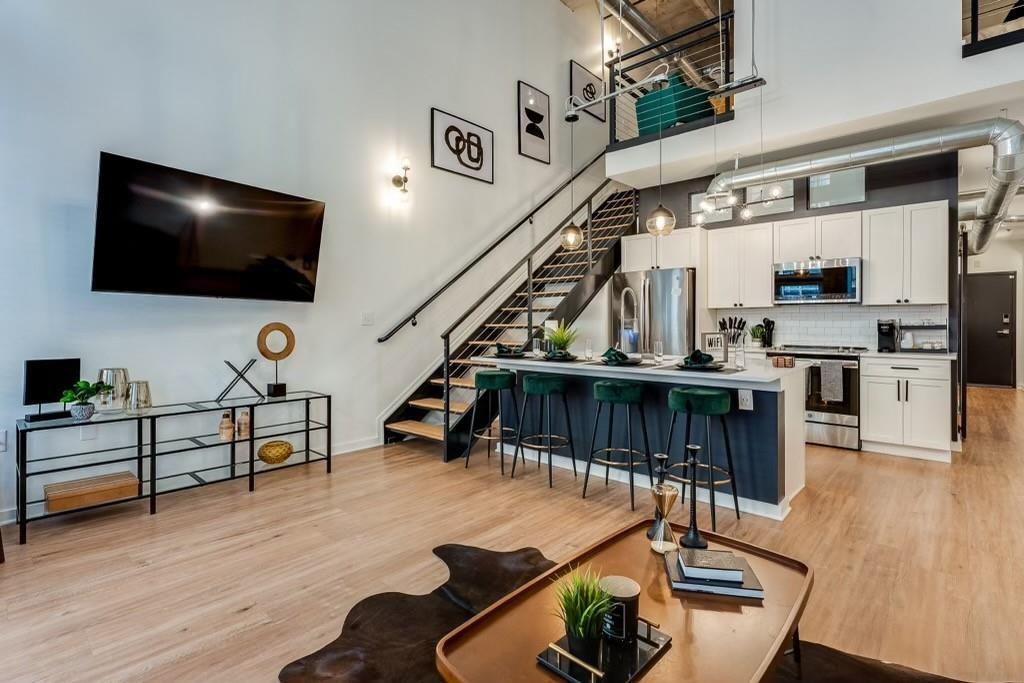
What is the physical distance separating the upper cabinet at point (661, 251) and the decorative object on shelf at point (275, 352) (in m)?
4.72

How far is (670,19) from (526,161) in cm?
387

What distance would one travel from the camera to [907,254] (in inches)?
206

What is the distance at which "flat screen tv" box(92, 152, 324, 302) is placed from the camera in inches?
136

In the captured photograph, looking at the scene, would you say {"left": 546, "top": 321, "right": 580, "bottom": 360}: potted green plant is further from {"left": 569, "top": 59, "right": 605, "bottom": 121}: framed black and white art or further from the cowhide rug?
{"left": 569, "top": 59, "right": 605, "bottom": 121}: framed black and white art

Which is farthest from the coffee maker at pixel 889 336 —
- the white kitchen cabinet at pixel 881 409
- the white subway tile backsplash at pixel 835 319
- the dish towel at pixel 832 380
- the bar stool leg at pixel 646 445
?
the bar stool leg at pixel 646 445

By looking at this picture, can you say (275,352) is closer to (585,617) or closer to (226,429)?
(226,429)

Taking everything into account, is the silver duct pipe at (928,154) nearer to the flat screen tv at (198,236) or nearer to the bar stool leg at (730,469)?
the bar stool leg at (730,469)

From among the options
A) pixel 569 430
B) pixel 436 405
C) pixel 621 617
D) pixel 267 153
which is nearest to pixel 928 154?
pixel 569 430

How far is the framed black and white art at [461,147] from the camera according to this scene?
19.5ft

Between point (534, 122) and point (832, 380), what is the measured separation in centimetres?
527

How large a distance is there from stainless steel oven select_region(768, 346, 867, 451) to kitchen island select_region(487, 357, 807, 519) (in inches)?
66.0

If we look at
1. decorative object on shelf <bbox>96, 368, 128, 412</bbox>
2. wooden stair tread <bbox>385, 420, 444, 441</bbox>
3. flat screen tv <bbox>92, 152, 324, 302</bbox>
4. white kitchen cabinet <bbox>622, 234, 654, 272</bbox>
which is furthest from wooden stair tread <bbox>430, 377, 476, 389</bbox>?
white kitchen cabinet <bbox>622, 234, 654, 272</bbox>

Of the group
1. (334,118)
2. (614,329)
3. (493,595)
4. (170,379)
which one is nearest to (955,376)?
(614,329)

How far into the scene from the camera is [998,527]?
318 cm
